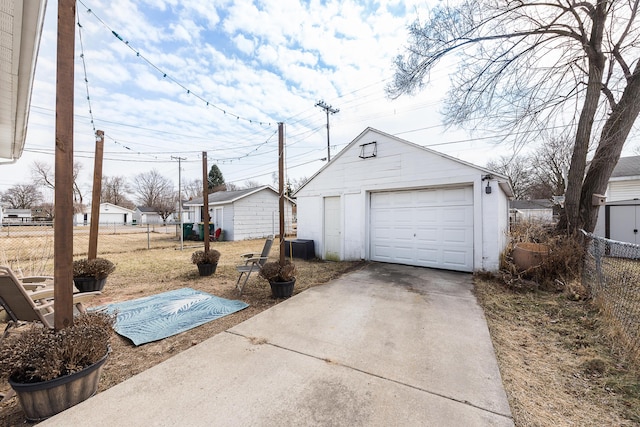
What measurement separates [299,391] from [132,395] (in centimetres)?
140

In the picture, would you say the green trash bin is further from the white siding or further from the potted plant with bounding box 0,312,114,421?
the potted plant with bounding box 0,312,114,421

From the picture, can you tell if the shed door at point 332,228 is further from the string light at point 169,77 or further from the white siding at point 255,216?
the white siding at point 255,216

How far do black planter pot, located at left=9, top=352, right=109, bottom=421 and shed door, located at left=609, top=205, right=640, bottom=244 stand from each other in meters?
15.1

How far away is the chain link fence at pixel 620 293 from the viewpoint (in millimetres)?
3022

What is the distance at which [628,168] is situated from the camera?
13.5 metres

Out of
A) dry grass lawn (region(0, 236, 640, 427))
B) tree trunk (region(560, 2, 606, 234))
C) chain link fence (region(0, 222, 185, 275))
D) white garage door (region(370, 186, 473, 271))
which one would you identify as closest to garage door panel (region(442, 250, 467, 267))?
white garage door (region(370, 186, 473, 271))

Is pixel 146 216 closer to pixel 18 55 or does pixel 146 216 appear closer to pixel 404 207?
pixel 404 207

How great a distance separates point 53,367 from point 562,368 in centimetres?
456

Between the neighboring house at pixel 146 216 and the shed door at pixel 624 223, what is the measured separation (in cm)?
4689

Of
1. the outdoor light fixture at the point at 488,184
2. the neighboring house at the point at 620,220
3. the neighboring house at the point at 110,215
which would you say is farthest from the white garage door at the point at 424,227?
the neighboring house at the point at 110,215

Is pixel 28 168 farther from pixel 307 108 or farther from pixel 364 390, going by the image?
pixel 364 390

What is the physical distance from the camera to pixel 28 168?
3697 cm

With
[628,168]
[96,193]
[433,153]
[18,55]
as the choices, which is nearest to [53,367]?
[18,55]

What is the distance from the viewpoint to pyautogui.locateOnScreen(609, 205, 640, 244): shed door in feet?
31.2
